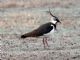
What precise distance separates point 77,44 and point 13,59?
11.2 feet

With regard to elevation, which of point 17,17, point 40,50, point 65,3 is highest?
point 40,50

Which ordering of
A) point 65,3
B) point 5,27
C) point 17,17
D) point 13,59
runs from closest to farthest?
point 13,59, point 5,27, point 17,17, point 65,3

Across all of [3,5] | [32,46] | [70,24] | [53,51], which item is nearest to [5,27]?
[70,24]

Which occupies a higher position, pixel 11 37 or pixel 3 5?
pixel 11 37

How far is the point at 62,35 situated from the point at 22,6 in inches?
603

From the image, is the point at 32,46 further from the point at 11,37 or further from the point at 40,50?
the point at 11,37

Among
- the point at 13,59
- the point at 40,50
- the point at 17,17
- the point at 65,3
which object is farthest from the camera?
the point at 65,3

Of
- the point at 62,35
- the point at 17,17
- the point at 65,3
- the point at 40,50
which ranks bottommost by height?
the point at 65,3

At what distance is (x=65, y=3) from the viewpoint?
34781mm

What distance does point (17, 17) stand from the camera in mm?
24109

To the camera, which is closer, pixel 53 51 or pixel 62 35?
pixel 53 51

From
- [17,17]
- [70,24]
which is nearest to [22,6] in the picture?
[17,17]

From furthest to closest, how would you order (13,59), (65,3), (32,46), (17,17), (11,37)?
(65,3) → (17,17) → (11,37) → (32,46) → (13,59)

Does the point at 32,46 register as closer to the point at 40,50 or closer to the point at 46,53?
the point at 40,50
